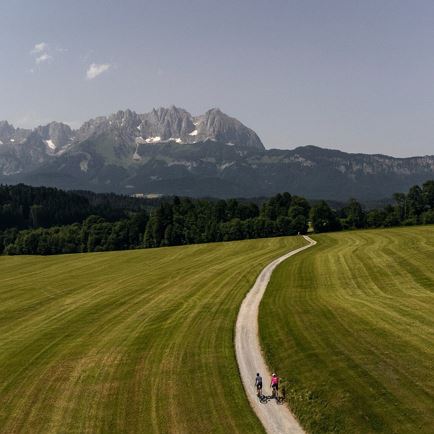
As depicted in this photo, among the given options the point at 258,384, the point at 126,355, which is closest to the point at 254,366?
the point at 258,384

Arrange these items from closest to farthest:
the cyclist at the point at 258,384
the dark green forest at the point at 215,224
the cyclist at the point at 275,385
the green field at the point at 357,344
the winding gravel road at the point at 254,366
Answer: the green field at the point at 357,344 → the winding gravel road at the point at 254,366 → the cyclist at the point at 275,385 → the cyclist at the point at 258,384 → the dark green forest at the point at 215,224

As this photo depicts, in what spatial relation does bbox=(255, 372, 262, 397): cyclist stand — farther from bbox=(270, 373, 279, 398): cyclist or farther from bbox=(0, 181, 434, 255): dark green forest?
bbox=(0, 181, 434, 255): dark green forest

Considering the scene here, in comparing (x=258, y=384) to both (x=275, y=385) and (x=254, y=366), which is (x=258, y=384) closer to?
(x=275, y=385)

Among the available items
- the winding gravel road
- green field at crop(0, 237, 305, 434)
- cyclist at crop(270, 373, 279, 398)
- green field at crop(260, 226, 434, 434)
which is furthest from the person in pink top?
green field at crop(0, 237, 305, 434)

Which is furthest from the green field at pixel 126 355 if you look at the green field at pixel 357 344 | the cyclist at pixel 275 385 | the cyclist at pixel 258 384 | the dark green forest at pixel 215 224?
the dark green forest at pixel 215 224

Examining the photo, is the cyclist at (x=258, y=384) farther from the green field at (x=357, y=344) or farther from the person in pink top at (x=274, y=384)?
the green field at (x=357, y=344)

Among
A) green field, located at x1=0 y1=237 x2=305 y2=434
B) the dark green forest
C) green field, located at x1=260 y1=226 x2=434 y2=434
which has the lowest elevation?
green field, located at x1=0 y1=237 x2=305 y2=434
